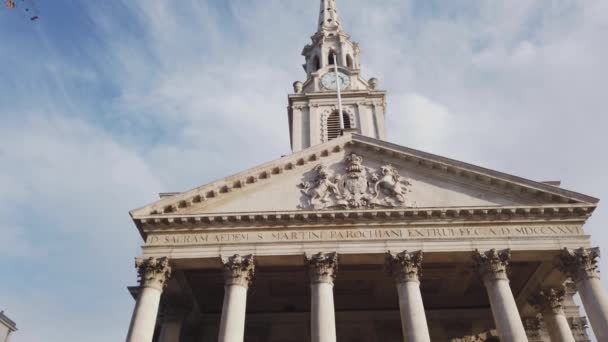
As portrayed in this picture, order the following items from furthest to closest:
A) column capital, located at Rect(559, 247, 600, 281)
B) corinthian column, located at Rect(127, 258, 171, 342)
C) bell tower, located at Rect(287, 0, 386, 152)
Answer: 1. bell tower, located at Rect(287, 0, 386, 152)
2. column capital, located at Rect(559, 247, 600, 281)
3. corinthian column, located at Rect(127, 258, 171, 342)

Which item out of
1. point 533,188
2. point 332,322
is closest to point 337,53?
point 533,188

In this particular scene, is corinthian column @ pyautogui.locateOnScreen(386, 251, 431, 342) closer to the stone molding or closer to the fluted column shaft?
the stone molding

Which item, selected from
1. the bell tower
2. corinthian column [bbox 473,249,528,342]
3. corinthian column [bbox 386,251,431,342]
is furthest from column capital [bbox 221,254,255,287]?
the bell tower

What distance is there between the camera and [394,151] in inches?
826

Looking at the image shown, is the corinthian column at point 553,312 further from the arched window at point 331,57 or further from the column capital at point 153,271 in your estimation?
the arched window at point 331,57

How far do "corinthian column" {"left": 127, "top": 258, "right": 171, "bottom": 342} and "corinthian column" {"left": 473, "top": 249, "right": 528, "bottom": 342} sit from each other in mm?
11775

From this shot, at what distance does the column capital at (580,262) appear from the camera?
17.4 meters

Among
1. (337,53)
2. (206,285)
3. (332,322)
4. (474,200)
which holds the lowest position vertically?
(332,322)

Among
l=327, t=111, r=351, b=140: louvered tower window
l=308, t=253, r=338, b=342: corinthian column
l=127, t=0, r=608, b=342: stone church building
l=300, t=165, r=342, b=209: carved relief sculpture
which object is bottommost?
l=308, t=253, r=338, b=342: corinthian column

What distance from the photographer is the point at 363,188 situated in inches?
786

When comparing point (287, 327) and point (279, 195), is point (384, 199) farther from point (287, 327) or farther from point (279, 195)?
point (287, 327)

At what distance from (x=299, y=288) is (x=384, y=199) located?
21.0 ft

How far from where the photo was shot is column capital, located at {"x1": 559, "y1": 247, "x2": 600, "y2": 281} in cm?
1744

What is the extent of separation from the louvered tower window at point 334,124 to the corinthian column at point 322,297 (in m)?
18.1
